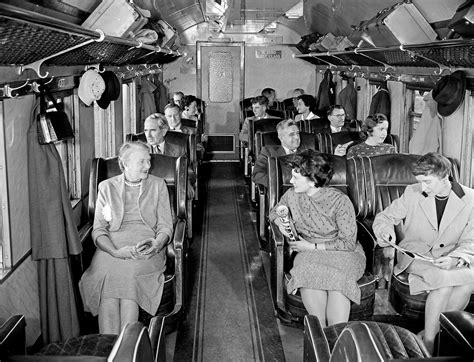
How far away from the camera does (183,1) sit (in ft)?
24.6

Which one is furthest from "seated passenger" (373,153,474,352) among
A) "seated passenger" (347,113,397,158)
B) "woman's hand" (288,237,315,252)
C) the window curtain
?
the window curtain

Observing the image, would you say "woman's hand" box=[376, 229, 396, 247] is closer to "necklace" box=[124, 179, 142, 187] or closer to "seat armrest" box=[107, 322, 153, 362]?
"necklace" box=[124, 179, 142, 187]

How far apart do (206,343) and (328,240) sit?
1.02 meters

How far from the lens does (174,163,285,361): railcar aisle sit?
152 inches

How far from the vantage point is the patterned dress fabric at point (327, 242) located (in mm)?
3600

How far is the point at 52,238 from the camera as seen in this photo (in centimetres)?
357

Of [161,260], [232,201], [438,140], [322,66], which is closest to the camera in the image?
[161,260]

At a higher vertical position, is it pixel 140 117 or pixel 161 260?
pixel 140 117

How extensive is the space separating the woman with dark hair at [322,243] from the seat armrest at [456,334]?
3.81 feet

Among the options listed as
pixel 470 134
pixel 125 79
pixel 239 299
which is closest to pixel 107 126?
pixel 125 79

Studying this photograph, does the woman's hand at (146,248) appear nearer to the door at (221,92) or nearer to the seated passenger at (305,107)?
the seated passenger at (305,107)

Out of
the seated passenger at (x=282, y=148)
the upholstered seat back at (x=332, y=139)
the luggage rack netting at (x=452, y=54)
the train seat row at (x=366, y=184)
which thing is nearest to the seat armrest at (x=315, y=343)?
the train seat row at (x=366, y=184)

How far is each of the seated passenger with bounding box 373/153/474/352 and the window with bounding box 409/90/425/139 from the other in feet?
8.29

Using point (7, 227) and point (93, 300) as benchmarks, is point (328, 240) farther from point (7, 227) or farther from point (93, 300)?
point (7, 227)
